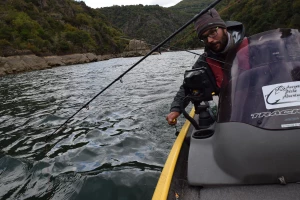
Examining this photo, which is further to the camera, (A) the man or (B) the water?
(B) the water

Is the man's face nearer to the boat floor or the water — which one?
the boat floor

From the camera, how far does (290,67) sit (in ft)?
8.03

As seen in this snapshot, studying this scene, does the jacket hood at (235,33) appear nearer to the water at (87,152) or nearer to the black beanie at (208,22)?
the black beanie at (208,22)

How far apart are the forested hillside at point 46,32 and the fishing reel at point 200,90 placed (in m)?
40.3

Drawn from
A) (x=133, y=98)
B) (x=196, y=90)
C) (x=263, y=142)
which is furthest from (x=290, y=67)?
(x=133, y=98)

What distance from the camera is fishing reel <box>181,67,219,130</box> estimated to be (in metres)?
3.10

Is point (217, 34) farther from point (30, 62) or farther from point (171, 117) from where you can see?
point (30, 62)

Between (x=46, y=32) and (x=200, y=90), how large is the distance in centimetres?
7942

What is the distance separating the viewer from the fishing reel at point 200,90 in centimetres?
310

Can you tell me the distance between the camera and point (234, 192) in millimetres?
2320

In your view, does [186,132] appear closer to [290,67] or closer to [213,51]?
[213,51]

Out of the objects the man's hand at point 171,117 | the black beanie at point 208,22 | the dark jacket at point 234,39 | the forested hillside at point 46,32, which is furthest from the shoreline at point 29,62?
the black beanie at point 208,22

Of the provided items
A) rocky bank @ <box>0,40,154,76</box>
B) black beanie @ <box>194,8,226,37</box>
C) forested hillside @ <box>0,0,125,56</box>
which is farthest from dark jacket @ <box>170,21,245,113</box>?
forested hillside @ <box>0,0,125,56</box>

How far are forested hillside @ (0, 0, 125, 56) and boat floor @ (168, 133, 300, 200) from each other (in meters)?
41.2
